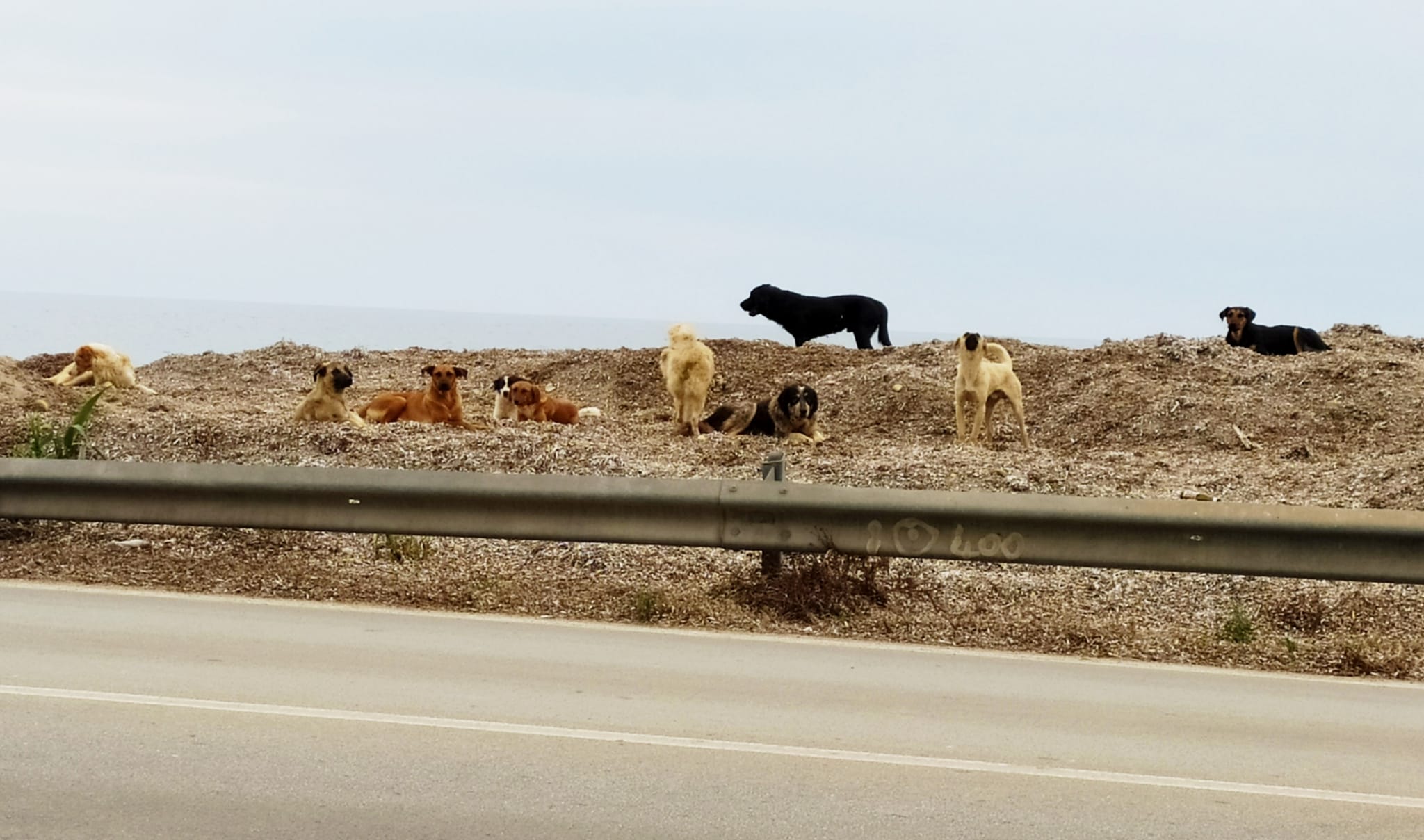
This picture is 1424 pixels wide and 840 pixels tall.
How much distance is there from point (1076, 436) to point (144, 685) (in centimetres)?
1089

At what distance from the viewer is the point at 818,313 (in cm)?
2445

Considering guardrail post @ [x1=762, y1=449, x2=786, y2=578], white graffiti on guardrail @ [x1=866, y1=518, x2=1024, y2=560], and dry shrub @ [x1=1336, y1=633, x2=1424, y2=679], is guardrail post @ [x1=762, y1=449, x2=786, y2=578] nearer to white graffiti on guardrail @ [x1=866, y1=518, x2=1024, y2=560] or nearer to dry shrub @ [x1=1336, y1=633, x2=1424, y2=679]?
white graffiti on guardrail @ [x1=866, y1=518, x2=1024, y2=560]

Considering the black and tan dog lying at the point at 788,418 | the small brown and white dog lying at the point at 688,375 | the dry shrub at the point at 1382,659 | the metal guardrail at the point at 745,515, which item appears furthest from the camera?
the small brown and white dog lying at the point at 688,375

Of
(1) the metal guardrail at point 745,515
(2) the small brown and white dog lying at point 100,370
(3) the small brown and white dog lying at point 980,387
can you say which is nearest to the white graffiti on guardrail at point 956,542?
(1) the metal guardrail at point 745,515

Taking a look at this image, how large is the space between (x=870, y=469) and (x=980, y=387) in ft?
10.6

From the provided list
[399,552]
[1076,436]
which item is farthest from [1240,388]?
[399,552]

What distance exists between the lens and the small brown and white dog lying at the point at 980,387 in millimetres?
14984

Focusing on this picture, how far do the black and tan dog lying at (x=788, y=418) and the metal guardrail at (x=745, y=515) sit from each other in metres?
5.60

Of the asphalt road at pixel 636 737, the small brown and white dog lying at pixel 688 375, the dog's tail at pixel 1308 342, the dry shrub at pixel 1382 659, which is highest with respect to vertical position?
the dog's tail at pixel 1308 342

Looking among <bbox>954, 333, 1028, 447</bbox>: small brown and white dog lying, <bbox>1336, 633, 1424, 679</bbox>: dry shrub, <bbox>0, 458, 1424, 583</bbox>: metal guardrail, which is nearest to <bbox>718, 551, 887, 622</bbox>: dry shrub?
<bbox>0, 458, 1424, 583</bbox>: metal guardrail

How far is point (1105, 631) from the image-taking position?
9.13 meters

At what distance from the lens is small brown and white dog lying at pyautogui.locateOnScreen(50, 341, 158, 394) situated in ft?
60.1

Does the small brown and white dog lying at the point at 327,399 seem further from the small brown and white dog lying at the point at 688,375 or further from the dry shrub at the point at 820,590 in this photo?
the dry shrub at the point at 820,590

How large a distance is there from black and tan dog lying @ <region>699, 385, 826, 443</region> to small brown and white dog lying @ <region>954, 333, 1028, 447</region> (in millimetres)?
1390
